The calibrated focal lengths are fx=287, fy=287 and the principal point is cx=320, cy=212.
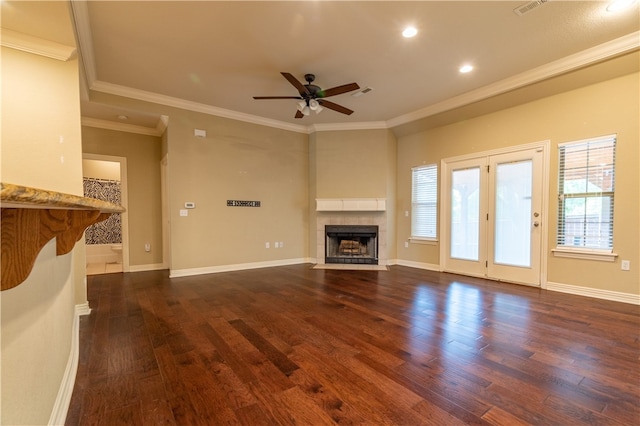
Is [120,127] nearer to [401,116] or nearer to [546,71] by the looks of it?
[401,116]

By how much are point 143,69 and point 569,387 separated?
5.42 m

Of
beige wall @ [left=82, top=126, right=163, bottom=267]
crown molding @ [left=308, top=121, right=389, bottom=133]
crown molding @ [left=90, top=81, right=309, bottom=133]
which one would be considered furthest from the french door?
beige wall @ [left=82, top=126, right=163, bottom=267]

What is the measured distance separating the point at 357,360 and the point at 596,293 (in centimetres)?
375

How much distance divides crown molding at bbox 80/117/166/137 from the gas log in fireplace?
397cm

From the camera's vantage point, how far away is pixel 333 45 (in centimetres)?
333

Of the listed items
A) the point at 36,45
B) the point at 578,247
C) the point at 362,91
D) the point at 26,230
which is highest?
the point at 362,91

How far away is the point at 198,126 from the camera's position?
16.9 ft

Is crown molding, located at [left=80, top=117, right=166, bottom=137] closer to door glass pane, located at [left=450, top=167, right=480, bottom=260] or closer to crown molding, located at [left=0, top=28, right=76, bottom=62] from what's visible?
crown molding, located at [left=0, top=28, right=76, bottom=62]

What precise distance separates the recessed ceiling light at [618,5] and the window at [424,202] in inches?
122

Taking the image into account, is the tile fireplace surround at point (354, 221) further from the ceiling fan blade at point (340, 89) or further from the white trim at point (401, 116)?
the ceiling fan blade at point (340, 89)

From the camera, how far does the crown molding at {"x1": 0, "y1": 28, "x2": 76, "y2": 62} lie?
246cm

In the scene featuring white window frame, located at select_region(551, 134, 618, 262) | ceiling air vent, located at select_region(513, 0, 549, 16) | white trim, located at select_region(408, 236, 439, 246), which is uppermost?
ceiling air vent, located at select_region(513, 0, 549, 16)

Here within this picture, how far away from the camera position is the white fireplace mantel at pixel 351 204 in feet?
19.7

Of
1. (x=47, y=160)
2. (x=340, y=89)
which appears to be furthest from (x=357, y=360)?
(x=47, y=160)
